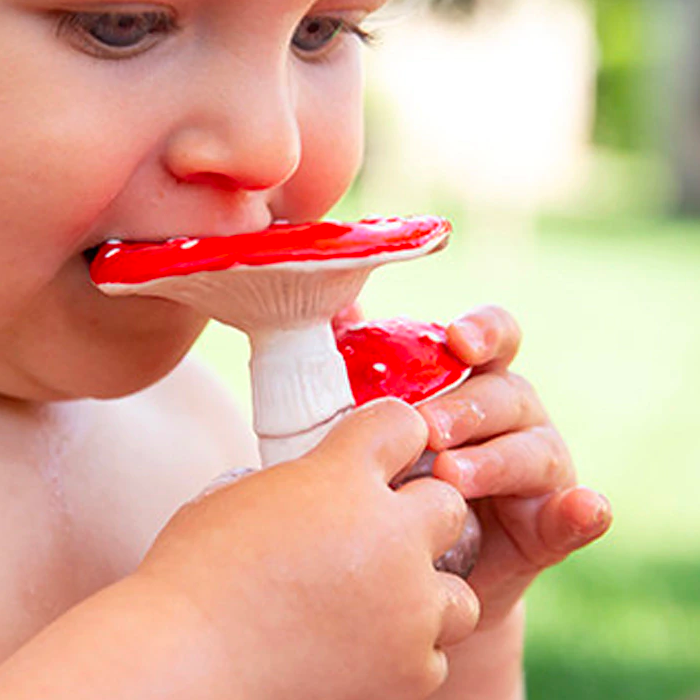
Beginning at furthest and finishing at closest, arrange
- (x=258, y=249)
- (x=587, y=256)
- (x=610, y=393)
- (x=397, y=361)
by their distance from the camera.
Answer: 1. (x=587, y=256)
2. (x=610, y=393)
3. (x=397, y=361)
4. (x=258, y=249)

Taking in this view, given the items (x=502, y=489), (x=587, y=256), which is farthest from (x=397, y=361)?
(x=587, y=256)

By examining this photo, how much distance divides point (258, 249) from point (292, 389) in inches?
4.0

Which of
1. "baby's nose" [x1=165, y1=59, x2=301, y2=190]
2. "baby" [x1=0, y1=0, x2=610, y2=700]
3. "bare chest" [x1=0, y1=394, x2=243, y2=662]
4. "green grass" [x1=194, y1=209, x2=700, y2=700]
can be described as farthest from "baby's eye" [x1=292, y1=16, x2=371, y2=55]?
"green grass" [x1=194, y1=209, x2=700, y2=700]

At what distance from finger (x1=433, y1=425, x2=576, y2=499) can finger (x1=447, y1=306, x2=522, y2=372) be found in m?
0.06

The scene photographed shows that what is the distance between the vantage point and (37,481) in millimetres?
1014

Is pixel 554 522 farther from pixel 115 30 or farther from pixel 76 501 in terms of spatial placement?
pixel 115 30

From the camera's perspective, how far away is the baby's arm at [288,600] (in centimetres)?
80

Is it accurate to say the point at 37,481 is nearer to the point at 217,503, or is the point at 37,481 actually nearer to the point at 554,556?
the point at 217,503

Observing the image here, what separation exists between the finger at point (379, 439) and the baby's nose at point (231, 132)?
16 centimetres

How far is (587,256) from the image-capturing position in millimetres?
7387

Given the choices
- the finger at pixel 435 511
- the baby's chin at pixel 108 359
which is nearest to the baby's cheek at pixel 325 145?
the baby's chin at pixel 108 359

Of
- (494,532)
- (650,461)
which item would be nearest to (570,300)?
(650,461)

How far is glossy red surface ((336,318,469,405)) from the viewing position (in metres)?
0.94

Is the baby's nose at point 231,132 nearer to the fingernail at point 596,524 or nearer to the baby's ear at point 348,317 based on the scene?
the baby's ear at point 348,317
